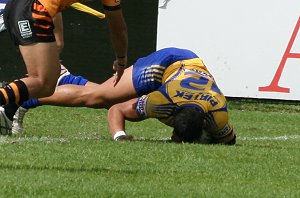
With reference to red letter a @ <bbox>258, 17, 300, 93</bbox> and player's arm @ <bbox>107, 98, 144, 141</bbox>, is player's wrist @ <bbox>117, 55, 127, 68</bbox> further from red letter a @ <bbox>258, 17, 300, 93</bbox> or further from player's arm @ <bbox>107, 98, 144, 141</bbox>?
red letter a @ <bbox>258, 17, 300, 93</bbox>

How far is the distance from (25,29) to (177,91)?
1.99 m

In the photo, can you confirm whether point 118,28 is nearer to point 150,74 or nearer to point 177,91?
point 177,91

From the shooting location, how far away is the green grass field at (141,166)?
19.3 ft

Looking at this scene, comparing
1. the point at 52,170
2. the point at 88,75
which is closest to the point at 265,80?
the point at 88,75

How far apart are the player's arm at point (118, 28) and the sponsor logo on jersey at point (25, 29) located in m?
0.74

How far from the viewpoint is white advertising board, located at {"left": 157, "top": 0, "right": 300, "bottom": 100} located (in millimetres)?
14562

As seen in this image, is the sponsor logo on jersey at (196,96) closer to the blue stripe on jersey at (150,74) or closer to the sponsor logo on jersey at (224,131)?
the sponsor logo on jersey at (224,131)

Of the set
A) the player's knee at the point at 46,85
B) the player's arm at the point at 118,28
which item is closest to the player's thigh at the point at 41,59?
the player's knee at the point at 46,85

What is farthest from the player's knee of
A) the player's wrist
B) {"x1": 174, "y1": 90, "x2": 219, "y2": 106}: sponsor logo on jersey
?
Answer: {"x1": 174, "y1": 90, "x2": 219, "y2": 106}: sponsor logo on jersey

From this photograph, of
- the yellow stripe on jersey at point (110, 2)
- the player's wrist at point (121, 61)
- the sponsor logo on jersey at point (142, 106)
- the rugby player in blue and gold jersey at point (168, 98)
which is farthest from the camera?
the sponsor logo on jersey at point (142, 106)

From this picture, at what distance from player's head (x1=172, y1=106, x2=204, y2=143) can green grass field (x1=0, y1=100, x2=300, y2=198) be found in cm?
13

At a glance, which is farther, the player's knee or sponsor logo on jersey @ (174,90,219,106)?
sponsor logo on jersey @ (174,90,219,106)

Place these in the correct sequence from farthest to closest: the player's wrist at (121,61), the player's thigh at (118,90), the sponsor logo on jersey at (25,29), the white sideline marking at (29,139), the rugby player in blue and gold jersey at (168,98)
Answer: the player's thigh at (118,90), the rugby player in blue and gold jersey at (168,98), the white sideline marking at (29,139), the player's wrist at (121,61), the sponsor logo on jersey at (25,29)

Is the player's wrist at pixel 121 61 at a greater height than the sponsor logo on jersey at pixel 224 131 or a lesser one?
greater
